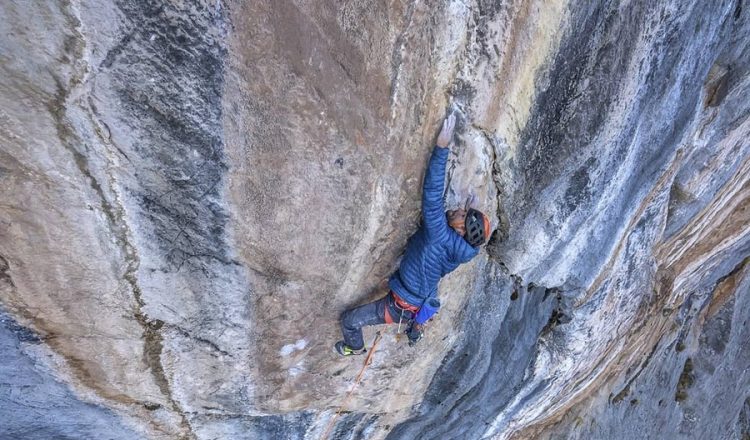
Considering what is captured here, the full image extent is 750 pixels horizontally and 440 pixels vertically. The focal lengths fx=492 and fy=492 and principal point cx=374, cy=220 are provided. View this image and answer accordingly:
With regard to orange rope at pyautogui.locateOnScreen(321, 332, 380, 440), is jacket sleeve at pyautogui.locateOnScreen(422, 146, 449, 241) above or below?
above

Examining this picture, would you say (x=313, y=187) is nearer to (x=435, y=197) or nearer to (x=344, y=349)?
(x=435, y=197)

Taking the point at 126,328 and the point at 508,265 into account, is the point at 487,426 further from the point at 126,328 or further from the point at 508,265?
the point at 126,328

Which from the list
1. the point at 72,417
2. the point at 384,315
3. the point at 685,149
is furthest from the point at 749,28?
the point at 72,417

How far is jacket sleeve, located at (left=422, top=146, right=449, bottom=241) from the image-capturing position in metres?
3.38

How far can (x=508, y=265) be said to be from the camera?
449 centimetres

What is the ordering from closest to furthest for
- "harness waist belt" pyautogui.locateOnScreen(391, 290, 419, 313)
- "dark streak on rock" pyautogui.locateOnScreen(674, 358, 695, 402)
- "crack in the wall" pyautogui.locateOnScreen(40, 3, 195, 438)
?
"crack in the wall" pyautogui.locateOnScreen(40, 3, 195, 438)
"harness waist belt" pyautogui.locateOnScreen(391, 290, 419, 313)
"dark streak on rock" pyautogui.locateOnScreen(674, 358, 695, 402)

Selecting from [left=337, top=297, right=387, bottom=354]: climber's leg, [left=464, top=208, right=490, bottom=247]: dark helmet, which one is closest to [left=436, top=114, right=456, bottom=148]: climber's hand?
[left=464, top=208, right=490, bottom=247]: dark helmet

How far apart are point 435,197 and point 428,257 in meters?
0.48

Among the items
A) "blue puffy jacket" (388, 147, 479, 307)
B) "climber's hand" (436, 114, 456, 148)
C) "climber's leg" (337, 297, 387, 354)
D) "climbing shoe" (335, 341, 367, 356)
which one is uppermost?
"climber's hand" (436, 114, 456, 148)

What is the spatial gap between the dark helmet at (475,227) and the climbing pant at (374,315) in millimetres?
785

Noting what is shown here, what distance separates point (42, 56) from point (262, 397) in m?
3.19

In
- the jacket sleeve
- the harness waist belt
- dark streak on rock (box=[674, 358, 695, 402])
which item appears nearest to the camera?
the jacket sleeve

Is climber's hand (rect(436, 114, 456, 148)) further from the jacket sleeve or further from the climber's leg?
the climber's leg

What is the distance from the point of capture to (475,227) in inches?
139
